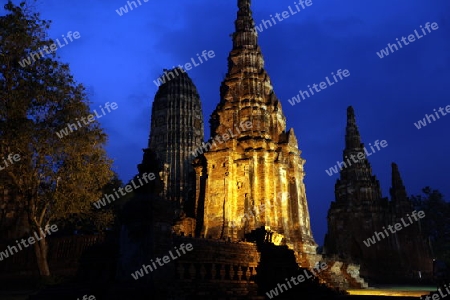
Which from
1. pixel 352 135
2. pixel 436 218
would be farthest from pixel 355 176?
pixel 436 218

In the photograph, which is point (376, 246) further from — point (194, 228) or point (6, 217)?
point (6, 217)

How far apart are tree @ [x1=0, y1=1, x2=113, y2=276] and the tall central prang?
618 cm

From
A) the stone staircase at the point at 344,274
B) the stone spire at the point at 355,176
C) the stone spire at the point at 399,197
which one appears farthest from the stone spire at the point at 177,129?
the stone staircase at the point at 344,274

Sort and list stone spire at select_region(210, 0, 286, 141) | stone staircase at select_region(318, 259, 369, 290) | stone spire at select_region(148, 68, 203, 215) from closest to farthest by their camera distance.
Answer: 1. stone staircase at select_region(318, 259, 369, 290)
2. stone spire at select_region(210, 0, 286, 141)
3. stone spire at select_region(148, 68, 203, 215)

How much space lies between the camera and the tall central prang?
2078 centimetres

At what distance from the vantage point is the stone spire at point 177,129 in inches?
1885

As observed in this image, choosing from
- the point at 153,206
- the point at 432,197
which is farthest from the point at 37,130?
the point at 432,197

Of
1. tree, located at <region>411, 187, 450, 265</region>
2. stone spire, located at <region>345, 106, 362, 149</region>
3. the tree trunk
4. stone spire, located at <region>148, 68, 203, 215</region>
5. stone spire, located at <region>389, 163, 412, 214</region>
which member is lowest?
tree, located at <region>411, 187, 450, 265</region>

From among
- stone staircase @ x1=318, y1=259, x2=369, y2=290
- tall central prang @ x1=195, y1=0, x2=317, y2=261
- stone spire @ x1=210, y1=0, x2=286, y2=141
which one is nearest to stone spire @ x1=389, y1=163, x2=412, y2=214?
stone staircase @ x1=318, y1=259, x2=369, y2=290

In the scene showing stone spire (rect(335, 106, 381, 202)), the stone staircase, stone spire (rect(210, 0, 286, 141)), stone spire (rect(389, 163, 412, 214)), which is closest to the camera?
the stone staircase

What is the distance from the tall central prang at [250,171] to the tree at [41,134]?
618 centimetres

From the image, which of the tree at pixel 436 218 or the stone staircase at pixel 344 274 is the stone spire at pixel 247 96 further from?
the tree at pixel 436 218

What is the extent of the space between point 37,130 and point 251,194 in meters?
10.7

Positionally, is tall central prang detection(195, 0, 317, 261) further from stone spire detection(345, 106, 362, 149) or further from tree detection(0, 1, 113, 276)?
stone spire detection(345, 106, 362, 149)
